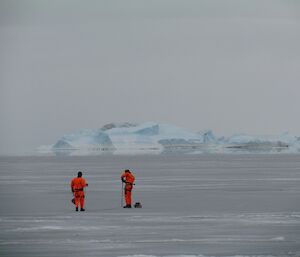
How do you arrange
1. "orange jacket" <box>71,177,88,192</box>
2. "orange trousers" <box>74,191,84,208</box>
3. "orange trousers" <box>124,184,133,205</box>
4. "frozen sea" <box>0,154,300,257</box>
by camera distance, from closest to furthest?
"frozen sea" <box>0,154,300,257</box>, "orange jacket" <box>71,177,88,192</box>, "orange trousers" <box>74,191,84,208</box>, "orange trousers" <box>124,184,133,205</box>

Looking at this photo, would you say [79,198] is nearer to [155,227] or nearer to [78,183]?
[78,183]

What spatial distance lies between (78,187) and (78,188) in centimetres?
4

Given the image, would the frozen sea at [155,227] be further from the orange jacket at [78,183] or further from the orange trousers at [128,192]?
the orange jacket at [78,183]

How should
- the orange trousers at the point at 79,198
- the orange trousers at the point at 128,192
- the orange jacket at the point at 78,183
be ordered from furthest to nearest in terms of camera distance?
the orange trousers at the point at 128,192, the orange trousers at the point at 79,198, the orange jacket at the point at 78,183

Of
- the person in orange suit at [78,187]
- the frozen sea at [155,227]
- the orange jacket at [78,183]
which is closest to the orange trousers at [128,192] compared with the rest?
the frozen sea at [155,227]

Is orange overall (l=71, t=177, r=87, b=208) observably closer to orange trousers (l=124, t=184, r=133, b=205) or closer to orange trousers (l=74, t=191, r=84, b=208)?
orange trousers (l=74, t=191, r=84, b=208)

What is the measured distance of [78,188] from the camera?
23.0 metres

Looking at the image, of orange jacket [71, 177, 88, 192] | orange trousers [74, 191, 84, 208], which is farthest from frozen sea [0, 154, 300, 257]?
orange jacket [71, 177, 88, 192]

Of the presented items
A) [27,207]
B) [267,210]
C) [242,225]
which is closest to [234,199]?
[267,210]

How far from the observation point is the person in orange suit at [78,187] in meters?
22.8

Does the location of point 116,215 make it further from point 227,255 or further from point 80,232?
point 227,255

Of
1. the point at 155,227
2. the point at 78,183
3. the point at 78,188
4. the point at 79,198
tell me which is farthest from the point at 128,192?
the point at 155,227

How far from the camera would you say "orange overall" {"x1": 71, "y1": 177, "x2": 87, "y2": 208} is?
22.8 meters

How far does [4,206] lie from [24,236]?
893cm
